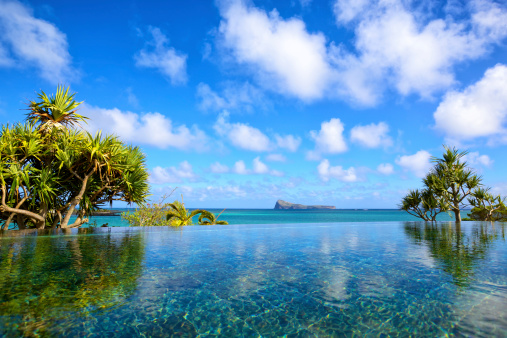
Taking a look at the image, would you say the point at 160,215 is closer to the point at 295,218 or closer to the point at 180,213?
the point at 180,213

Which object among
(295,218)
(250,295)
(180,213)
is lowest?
(295,218)

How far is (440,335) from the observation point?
3000 mm

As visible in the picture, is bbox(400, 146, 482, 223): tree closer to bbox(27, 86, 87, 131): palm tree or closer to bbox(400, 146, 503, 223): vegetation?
bbox(400, 146, 503, 223): vegetation

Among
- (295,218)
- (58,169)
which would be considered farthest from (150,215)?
(295,218)

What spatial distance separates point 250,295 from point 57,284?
121 inches

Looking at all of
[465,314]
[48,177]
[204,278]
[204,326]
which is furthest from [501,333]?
[48,177]

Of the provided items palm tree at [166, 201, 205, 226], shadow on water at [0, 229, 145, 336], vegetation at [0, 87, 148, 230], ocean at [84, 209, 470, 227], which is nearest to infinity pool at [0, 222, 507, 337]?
shadow on water at [0, 229, 145, 336]

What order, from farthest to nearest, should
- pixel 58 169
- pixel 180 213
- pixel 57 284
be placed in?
pixel 180 213
pixel 58 169
pixel 57 284

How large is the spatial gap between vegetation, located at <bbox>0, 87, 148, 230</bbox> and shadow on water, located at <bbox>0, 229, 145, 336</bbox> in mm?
4899

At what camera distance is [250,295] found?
4164 mm

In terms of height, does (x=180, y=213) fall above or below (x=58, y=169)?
below

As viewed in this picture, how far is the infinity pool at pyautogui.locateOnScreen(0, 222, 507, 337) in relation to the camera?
3.16 metres

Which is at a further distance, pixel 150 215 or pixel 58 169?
pixel 150 215

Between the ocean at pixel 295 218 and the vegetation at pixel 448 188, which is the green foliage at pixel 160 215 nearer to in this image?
the ocean at pixel 295 218
